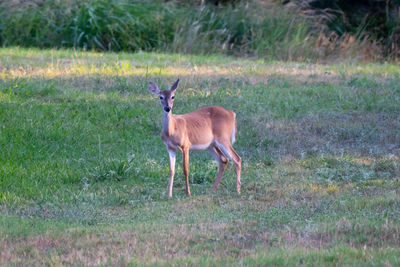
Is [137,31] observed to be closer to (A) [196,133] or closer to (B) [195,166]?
(B) [195,166]

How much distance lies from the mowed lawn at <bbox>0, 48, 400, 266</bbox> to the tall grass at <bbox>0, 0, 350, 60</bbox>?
1892 millimetres

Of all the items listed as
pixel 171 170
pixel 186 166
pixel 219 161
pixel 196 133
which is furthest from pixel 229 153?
pixel 171 170

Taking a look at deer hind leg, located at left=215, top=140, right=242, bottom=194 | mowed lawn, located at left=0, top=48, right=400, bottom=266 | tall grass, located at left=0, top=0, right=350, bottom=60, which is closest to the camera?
mowed lawn, located at left=0, top=48, right=400, bottom=266

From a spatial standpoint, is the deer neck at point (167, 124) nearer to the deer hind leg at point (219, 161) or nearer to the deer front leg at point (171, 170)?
the deer front leg at point (171, 170)

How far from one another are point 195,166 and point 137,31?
869 centimetres

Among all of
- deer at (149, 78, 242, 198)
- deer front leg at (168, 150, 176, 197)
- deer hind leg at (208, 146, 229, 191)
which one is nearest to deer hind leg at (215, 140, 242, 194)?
deer at (149, 78, 242, 198)

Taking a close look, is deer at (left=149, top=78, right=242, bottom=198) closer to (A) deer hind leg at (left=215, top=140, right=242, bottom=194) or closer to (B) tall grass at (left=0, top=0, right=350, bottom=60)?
(A) deer hind leg at (left=215, top=140, right=242, bottom=194)

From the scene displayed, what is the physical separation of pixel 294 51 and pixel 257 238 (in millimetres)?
11403

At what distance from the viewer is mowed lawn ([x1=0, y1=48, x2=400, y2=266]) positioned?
6.09m

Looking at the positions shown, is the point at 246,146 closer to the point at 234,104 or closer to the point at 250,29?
the point at 234,104

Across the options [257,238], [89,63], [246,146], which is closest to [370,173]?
[246,146]

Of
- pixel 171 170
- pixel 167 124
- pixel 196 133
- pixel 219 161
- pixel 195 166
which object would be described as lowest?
pixel 195 166

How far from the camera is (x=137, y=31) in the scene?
680 inches

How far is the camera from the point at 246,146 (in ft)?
33.6
